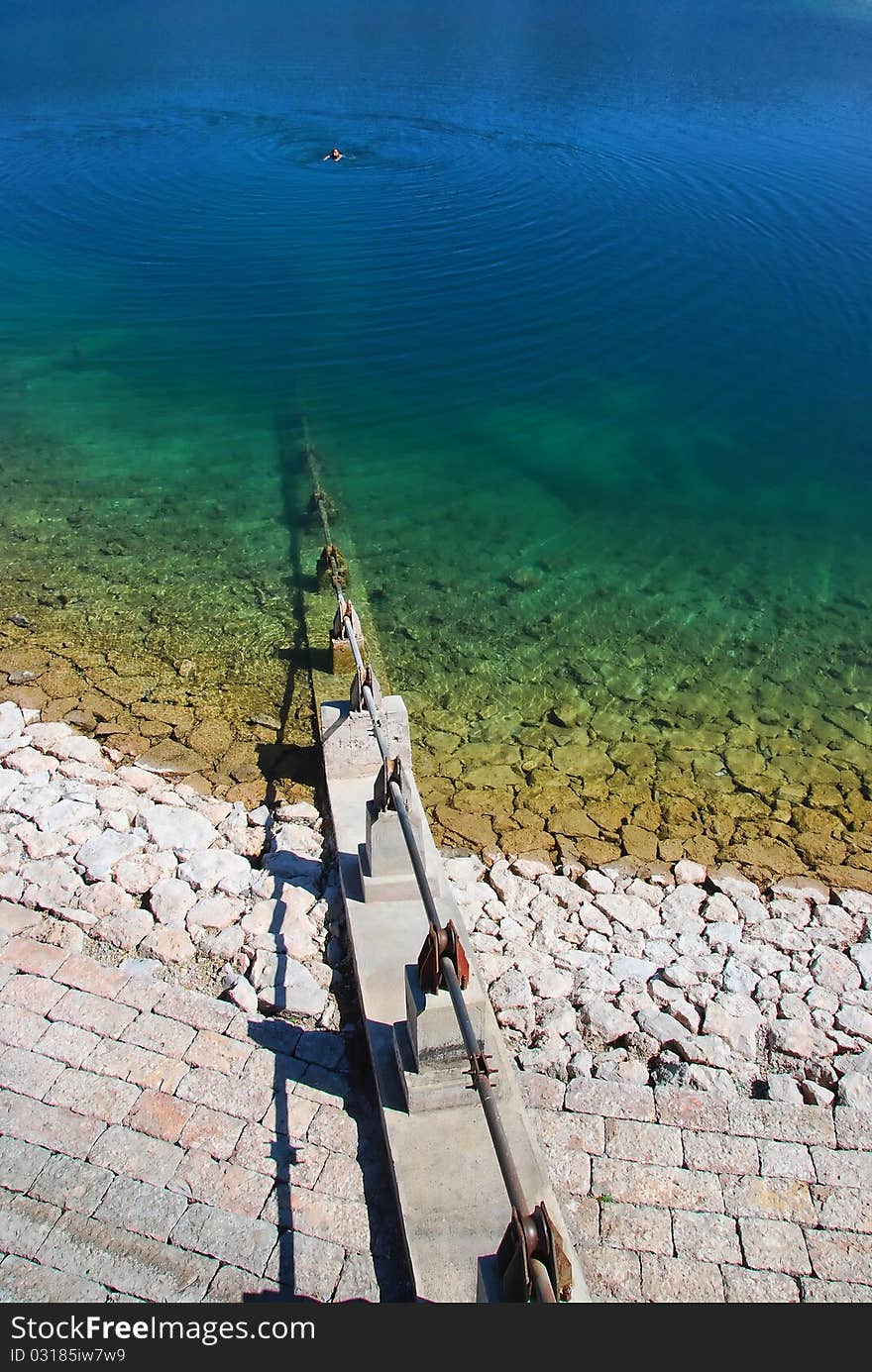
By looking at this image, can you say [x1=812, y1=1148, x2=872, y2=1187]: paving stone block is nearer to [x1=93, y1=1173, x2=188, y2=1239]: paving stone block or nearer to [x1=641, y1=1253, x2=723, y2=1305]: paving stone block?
[x1=641, y1=1253, x2=723, y2=1305]: paving stone block

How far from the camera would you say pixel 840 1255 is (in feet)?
19.2

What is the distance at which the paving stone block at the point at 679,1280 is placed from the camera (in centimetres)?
559

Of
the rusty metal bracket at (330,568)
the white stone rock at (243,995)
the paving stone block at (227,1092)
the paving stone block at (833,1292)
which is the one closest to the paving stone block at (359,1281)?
the paving stone block at (227,1092)

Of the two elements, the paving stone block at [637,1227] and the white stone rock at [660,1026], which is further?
the white stone rock at [660,1026]

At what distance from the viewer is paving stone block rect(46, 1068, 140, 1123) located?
20.8ft

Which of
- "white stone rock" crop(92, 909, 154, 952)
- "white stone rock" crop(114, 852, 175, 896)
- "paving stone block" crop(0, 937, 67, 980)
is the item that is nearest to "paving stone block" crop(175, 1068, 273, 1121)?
"paving stone block" crop(0, 937, 67, 980)

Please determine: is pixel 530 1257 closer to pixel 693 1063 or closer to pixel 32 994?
pixel 693 1063

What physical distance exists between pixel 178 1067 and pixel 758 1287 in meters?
3.91

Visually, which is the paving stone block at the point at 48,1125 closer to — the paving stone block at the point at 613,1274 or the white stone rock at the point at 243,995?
the white stone rock at the point at 243,995

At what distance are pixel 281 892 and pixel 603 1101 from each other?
3.35 metres

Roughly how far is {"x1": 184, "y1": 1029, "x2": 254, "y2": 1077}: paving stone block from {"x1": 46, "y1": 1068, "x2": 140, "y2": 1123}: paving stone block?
47 cm

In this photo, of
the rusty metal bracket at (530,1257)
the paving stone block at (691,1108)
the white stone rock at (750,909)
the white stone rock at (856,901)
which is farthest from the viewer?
the white stone rock at (856,901)

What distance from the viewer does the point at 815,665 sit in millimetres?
13344

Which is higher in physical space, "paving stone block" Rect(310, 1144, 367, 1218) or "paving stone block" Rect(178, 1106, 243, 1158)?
"paving stone block" Rect(178, 1106, 243, 1158)
